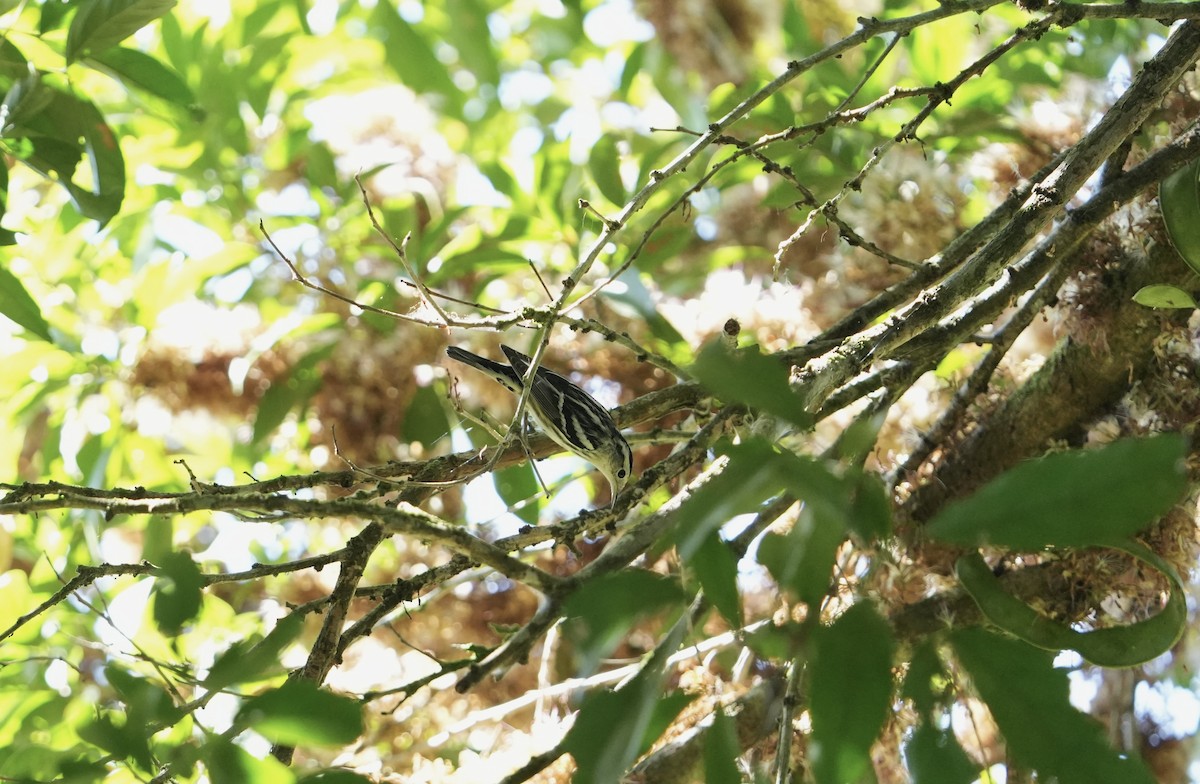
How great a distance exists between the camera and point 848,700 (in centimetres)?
69

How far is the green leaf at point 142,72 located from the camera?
1759mm

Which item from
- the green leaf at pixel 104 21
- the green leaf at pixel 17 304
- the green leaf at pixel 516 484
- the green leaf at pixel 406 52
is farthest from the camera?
the green leaf at pixel 406 52

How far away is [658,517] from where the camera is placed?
116 cm

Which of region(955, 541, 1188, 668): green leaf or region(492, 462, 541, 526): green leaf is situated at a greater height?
region(492, 462, 541, 526): green leaf

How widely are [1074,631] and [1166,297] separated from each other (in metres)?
0.46

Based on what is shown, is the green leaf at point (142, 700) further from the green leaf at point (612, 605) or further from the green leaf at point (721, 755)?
the green leaf at point (721, 755)

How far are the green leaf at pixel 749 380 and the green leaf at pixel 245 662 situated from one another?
386 millimetres

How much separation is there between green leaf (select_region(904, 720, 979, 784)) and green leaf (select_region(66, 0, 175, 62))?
4.84 feet

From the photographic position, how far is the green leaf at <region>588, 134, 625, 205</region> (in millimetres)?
2285

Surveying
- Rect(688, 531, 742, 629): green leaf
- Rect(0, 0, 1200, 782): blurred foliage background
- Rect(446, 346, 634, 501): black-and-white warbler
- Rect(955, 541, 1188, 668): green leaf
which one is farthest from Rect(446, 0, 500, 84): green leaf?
Rect(688, 531, 742, 629): green leaf

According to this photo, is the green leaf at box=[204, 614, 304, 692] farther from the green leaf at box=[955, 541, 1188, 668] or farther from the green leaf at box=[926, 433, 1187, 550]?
the green leaf at box=[955, 541, 1188, 668]

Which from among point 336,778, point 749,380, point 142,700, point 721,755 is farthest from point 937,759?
point 142,700

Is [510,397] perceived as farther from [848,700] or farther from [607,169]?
[848,700]

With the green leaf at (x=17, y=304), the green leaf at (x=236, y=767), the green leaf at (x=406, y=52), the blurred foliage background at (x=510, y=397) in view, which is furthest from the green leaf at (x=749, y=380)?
the green leaf at (x=406, y=52)
